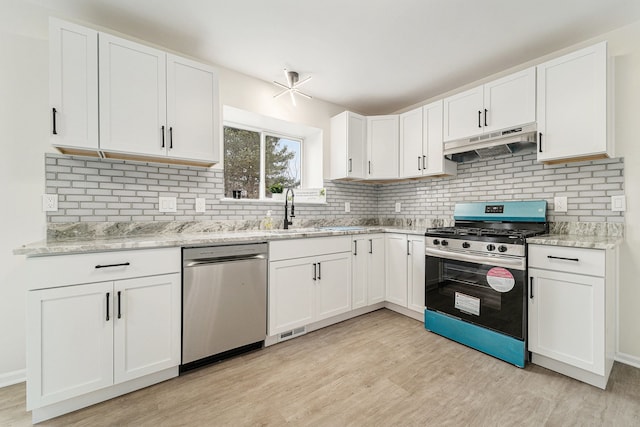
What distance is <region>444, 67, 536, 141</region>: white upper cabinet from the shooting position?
2385 mm

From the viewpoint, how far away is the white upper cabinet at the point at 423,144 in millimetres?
3072

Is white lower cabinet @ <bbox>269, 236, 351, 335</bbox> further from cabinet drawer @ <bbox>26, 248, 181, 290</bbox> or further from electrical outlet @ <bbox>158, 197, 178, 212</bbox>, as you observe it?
electrical outlet @ <bbox>158, 197, 178, 212</bbox>

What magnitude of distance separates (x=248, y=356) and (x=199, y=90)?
227 centimetres

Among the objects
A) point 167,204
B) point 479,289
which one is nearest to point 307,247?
point 167,204

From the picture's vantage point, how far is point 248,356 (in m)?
2.26

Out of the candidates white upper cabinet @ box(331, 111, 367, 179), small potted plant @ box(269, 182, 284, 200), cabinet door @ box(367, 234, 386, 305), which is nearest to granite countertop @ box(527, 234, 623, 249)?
cabinet door @ box(367, 234, 386, 305)

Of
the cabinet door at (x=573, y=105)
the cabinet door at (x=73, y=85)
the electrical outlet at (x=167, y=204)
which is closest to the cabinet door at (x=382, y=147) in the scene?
the cabinet door at (x=573, y=105)

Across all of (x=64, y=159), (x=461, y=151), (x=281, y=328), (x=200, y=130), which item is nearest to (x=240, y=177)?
(x=200, y=130)

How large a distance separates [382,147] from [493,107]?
4.24 ft

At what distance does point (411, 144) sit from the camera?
337 cm

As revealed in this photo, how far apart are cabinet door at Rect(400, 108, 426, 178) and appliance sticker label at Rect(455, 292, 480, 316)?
149 centimetres

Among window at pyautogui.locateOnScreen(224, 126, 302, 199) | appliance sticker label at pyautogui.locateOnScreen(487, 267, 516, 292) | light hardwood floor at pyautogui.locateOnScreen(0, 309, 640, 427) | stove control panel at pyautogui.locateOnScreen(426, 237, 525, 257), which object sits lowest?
light hardwood floor at pyautogui.locateOnScreen(0, 309, 640, 427)

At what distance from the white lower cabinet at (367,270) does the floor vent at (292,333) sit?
0.64m

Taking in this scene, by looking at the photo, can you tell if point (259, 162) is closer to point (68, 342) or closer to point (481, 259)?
point (68, 342)
